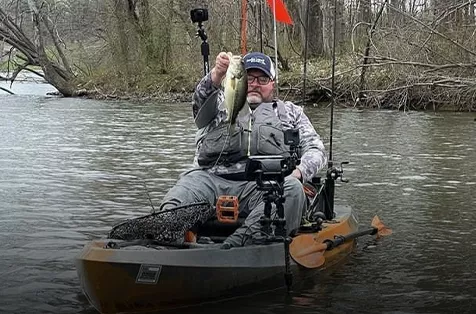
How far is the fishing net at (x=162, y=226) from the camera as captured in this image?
4.79 meters

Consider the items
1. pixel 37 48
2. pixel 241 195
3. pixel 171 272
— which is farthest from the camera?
pixel 37 48

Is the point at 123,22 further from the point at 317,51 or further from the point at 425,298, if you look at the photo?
the point at 425,298

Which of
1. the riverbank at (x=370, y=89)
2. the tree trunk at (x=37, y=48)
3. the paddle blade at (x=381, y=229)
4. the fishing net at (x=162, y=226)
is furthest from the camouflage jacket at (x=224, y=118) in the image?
the tree trunk at (x=37, y=48)

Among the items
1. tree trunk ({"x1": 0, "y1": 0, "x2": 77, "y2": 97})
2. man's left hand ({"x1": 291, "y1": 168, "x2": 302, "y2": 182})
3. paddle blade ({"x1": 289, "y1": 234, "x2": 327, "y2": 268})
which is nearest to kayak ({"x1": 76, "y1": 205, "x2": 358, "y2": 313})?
paddle blade ({"x1": 289, "y1": 234, "x2": 327, "y2": 268})

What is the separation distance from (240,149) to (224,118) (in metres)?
0.27

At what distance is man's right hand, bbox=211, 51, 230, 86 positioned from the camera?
16.5ft

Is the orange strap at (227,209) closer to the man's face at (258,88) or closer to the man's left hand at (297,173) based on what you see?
the man's left hand at (297,173)

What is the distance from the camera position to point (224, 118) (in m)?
5.67

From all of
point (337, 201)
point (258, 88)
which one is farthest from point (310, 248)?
point (337, 201)

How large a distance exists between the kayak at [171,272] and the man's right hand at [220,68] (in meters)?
1.09

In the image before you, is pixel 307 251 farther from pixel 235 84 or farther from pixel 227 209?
pixel 235 84

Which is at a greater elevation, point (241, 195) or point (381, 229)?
point (241, 195)

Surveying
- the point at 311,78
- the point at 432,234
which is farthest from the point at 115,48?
the point at 432,234

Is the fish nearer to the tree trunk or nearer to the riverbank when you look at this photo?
the riverbank
